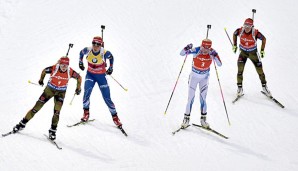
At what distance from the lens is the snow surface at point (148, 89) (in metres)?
12.1

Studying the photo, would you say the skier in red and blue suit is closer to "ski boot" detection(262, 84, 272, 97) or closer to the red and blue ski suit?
the red and blue ski suit

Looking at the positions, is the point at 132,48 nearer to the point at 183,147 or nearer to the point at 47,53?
the point at 47,53

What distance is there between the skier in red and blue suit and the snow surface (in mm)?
482

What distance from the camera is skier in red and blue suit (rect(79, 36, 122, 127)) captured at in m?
12.7

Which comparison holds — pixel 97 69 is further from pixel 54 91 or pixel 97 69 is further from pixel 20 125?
pixel 20 125

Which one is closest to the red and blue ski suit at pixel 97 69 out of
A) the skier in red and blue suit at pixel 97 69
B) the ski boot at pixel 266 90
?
the skier in red and blue suit at pixel 97 69

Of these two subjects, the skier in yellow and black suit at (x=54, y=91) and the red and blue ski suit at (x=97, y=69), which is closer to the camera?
the skier in yellow and black suit at (x=54, y=91)

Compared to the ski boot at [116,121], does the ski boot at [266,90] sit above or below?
above

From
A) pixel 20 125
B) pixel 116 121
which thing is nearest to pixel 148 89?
pixel 116 121

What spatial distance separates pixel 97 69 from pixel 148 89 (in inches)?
107

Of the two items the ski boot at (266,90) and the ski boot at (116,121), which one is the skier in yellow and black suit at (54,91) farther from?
the ski boot at (266,90)

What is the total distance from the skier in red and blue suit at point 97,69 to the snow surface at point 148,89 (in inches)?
19.0

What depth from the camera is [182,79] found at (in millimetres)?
15766

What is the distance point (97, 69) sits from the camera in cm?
1285
